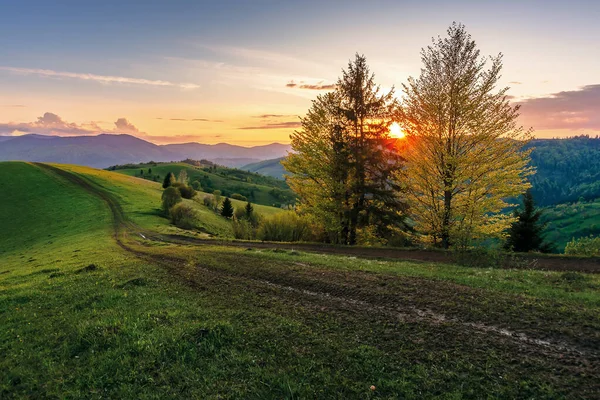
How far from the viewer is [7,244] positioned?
163 feet

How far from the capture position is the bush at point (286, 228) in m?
42.3

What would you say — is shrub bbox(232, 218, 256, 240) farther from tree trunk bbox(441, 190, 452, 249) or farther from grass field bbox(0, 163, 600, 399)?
grass field bbox(0, 163, 600, 399)

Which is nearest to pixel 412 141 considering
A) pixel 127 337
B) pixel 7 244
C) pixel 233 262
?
pixel 233 262

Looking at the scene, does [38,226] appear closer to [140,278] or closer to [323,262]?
[140,278]

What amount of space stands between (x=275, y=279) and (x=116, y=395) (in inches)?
308

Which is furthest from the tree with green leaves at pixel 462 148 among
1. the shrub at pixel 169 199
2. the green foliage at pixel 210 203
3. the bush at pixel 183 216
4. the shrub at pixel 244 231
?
the green foliage at pixel 210 203

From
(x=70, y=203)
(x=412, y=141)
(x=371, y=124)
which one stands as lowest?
(x=70, y=203)

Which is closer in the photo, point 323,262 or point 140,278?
point 140,278

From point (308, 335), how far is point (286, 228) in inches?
1345

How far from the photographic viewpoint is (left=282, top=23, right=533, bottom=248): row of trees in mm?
23906

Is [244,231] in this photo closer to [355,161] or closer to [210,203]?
[355,161]

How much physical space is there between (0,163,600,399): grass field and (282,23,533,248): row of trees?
36.3 ft

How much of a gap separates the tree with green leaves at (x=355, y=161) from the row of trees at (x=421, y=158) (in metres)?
0.10

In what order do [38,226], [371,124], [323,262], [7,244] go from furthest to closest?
[38,226]
[7,244]
[371,124]
[323,262]
